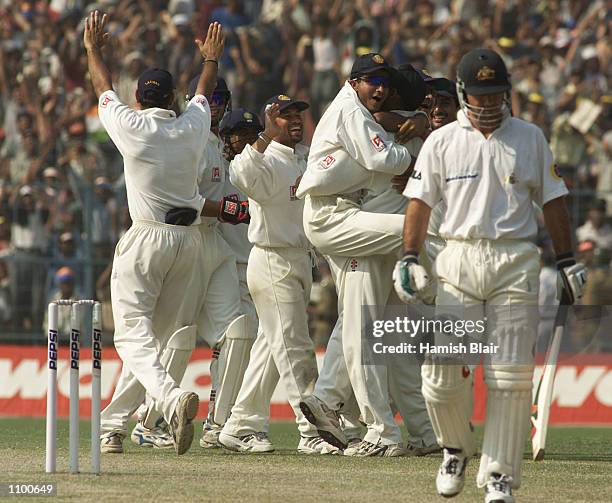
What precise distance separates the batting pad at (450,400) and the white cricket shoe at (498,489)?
30 centimetres

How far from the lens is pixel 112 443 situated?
9.54 metres

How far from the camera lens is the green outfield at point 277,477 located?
23.0 feet

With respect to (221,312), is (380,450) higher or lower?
lower

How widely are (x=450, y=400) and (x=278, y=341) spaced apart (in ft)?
10.4

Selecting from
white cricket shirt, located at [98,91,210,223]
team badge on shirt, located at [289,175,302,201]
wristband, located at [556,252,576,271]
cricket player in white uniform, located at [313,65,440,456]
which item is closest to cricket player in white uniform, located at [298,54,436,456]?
cricket player in white uniform, located at [313,65,440,456]

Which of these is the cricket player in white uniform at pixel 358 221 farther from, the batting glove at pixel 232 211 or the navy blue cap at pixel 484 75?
the navy blue cap at pixel 484 75

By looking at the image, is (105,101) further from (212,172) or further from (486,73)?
(486,73)

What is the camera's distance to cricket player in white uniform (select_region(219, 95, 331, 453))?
975cm

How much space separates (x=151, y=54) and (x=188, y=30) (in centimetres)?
71

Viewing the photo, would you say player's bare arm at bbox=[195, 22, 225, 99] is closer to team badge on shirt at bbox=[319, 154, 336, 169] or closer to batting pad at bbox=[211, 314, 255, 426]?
team badge on shirt at bbox=[319, 154, 336, 169]

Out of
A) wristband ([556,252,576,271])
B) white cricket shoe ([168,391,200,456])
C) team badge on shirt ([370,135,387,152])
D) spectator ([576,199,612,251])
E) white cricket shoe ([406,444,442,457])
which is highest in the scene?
team badge on shirt ([370,135,387,152])

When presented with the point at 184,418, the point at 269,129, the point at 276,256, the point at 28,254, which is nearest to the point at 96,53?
the point at 269,129

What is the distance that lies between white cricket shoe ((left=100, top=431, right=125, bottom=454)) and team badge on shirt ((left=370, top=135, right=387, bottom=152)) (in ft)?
9.04

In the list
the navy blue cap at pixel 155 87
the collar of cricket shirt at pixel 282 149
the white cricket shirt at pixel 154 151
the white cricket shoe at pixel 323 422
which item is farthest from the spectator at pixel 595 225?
the navy blue cap at pixel 155 87
